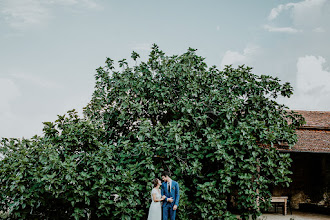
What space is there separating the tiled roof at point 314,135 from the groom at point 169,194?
16.8ft

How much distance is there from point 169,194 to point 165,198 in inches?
5.2

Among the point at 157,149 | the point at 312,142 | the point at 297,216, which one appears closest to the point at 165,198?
the point at 157,149

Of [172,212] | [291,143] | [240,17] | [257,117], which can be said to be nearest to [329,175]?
[291,143]

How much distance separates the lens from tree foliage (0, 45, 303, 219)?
7.48 m

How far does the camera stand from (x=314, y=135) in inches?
488

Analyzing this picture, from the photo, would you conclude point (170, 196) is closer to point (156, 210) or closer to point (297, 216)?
point (156, 210)

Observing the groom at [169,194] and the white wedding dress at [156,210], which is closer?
the white wedding dress at [156,210]

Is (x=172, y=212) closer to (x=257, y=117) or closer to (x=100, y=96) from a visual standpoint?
(x=257, y=117)

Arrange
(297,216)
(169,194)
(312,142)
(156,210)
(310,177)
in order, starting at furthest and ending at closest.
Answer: (310,177) < (297,216) < (312,142) < (169,194) < (156,210)

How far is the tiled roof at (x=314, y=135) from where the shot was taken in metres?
11.1

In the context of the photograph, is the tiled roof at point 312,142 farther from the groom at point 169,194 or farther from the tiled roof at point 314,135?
the groom at point 169,194

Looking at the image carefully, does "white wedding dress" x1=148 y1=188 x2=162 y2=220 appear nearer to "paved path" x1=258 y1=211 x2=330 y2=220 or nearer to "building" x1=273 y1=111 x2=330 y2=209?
"paved path" x1=258 y1=211 x2=330 y2=220

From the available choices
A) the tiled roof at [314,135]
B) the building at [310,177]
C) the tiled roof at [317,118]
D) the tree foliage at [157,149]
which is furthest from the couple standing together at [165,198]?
the building at [310,177]

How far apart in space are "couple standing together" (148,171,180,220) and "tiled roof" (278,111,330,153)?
5173mm
